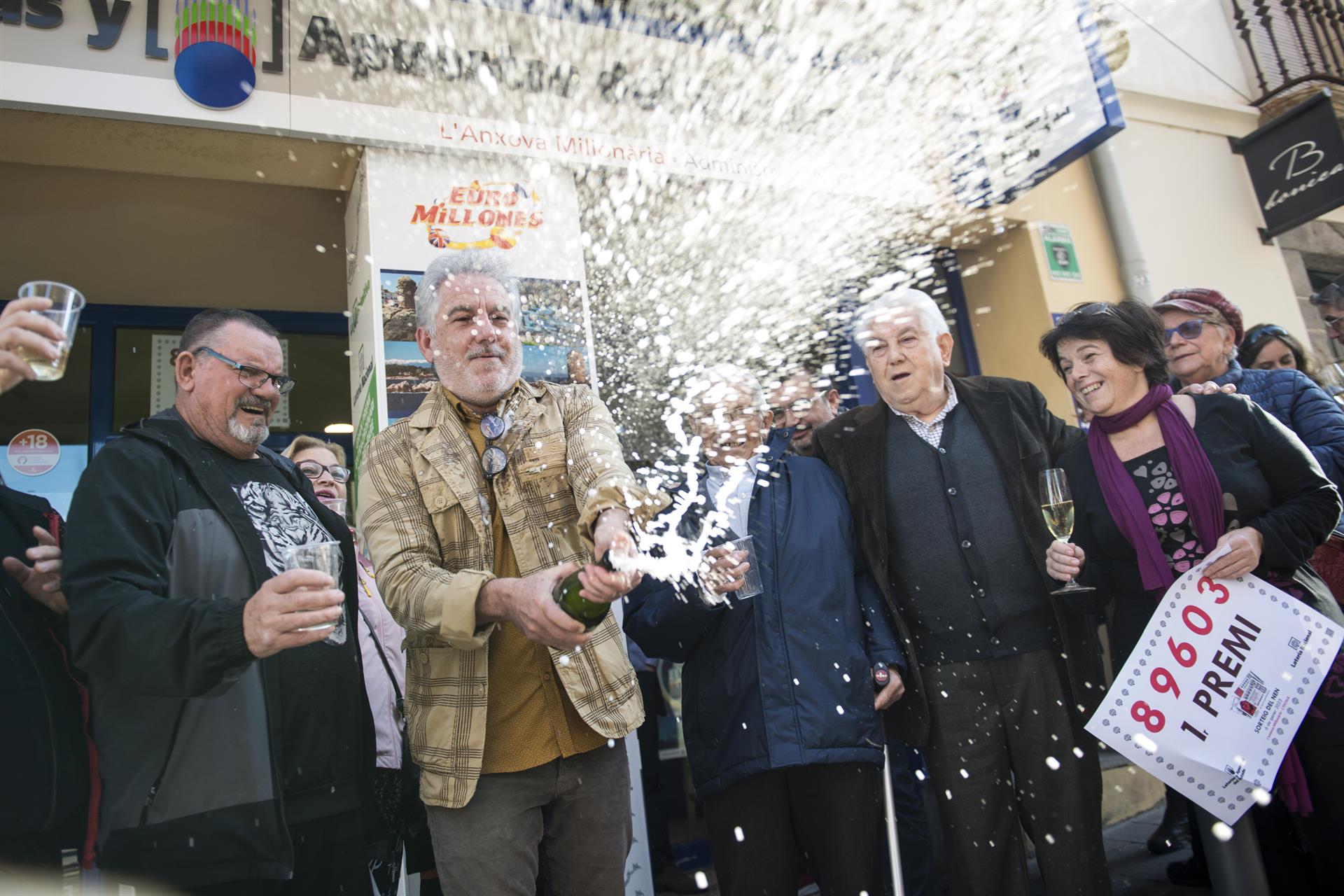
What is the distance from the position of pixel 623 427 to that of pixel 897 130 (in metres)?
3.50

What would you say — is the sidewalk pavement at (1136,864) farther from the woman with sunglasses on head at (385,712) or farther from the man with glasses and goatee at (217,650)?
the man with glasses and goatee at (217,650)

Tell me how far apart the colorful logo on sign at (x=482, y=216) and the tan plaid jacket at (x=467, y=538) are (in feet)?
7.42

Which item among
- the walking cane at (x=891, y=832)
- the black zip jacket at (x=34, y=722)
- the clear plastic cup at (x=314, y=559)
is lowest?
the walking cane at (x=891, y=832)

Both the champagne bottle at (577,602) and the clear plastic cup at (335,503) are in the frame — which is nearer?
the champagne bottle at (577,602)

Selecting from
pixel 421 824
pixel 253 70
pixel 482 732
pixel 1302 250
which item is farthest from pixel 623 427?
pixel 1302 250

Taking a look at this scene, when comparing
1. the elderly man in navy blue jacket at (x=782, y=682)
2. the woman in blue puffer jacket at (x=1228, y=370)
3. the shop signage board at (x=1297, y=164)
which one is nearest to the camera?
the elderly man in navy blue jacket at (x=782, y=682)

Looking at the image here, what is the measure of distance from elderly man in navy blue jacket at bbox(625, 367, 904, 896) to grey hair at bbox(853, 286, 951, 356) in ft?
2.31

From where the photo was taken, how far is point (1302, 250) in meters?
8.38

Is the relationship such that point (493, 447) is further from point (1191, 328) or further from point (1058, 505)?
point (1191, 328)

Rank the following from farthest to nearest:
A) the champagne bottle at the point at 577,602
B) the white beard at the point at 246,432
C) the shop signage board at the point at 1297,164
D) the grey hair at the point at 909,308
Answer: the shop signage board at the point at 1297,164, the grey hair at the point at 909,308, the white beard at the point at 246,432, the champagne bottle at the point at 577,602

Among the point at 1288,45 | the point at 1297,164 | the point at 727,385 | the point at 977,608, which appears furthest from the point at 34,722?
the point at 1288,45

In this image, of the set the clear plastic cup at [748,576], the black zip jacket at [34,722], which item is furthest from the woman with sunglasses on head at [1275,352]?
the black zip jacket at [34,722]

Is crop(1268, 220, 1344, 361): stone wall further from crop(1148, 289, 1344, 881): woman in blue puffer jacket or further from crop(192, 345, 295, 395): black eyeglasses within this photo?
crop(192, 345, 295, 395): black eyeglasses

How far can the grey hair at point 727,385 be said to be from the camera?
3244 mm
